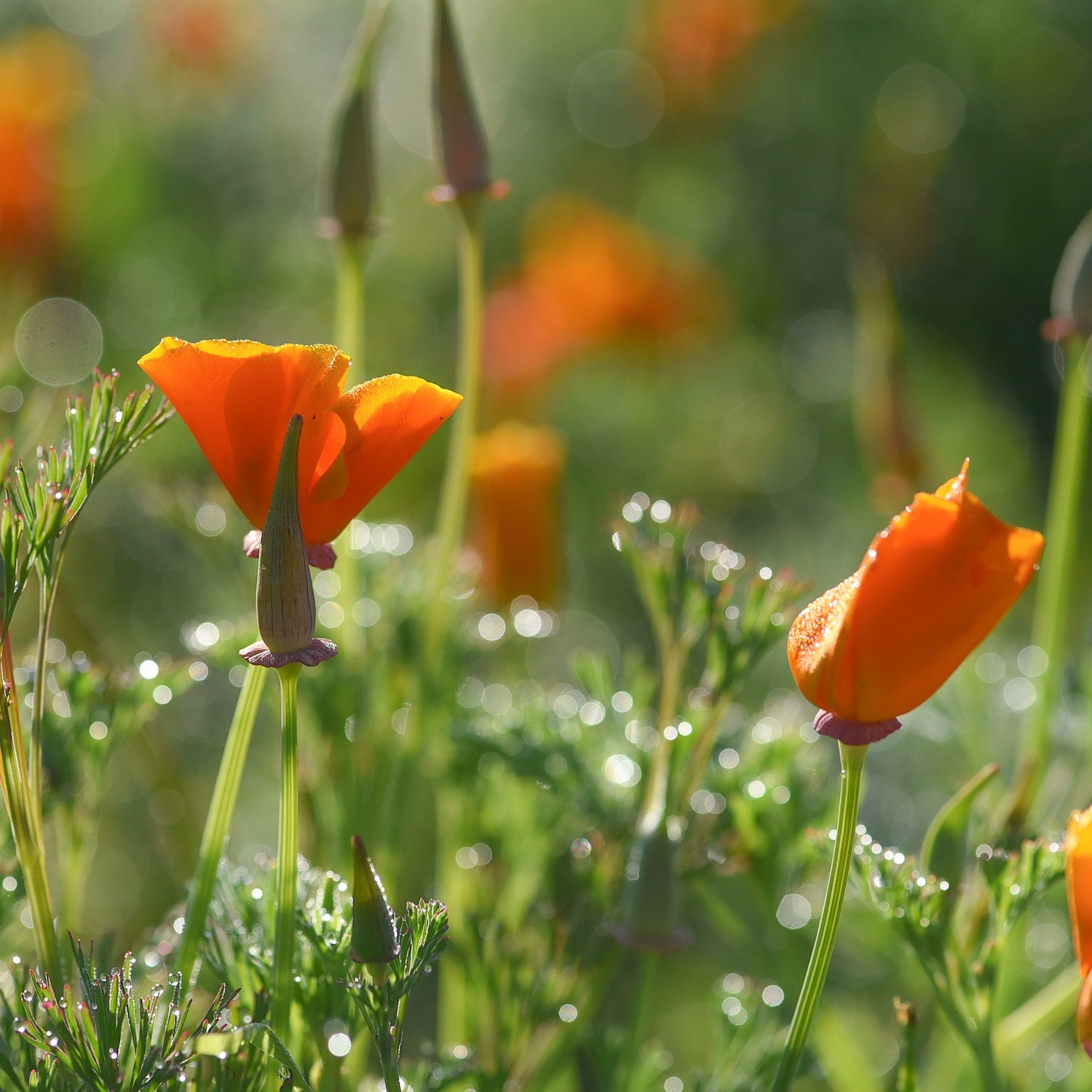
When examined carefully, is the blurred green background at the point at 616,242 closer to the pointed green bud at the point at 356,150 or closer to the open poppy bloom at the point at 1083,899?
the pointed green bud at the point at 356,150

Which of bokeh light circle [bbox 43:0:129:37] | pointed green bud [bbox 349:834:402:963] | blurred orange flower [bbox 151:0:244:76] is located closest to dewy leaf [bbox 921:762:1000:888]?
pointed green bud [bbox 349:834:402:963]

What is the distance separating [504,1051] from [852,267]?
1588 millimetres

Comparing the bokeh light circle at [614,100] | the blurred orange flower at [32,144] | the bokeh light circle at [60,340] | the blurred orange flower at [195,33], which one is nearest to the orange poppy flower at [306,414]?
the bokeh light circle at [60,340]

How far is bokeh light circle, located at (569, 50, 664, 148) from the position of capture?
2176 millimetres

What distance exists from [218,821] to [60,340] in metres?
1.17

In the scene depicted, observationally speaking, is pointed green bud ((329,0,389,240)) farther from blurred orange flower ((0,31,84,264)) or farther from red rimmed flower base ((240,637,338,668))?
blurred orange flower ((0,31,84,264))

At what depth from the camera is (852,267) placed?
1.92 m

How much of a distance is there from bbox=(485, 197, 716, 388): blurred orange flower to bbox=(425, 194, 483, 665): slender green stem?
2.67ft

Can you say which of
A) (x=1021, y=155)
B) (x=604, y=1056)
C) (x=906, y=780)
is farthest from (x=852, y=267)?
(x=604, y=1056)

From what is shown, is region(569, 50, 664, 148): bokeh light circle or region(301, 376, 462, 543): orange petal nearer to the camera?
region(301, 376, 462, 543): orange petal

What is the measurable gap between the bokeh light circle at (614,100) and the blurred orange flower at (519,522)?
4.97 feet

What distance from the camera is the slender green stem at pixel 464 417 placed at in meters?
0.63

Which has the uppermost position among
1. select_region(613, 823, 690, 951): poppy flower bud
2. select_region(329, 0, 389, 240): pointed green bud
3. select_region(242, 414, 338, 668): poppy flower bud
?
select_region(329, 0, 389, 240): pointed green bud

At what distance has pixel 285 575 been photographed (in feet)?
1.18
